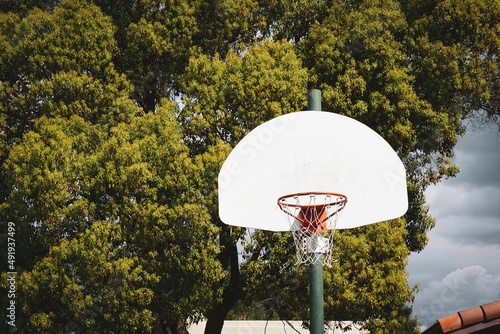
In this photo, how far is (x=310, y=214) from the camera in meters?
8.95

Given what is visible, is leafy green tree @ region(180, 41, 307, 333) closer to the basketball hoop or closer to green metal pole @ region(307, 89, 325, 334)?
the basketball hoop

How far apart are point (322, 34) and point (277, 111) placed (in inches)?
117

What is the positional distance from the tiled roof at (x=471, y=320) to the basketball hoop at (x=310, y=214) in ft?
6.07

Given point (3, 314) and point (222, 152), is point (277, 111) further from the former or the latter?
point (3, 314)

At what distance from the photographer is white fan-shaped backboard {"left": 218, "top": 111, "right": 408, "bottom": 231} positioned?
918 centimetres

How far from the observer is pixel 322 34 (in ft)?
57.3

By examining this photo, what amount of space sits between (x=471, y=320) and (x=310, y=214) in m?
2.41

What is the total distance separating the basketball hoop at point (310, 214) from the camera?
880cm

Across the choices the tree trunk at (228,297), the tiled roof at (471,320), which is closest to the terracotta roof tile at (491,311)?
the tiled roof at (471,320)

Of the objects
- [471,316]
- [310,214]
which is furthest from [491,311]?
[310,214]

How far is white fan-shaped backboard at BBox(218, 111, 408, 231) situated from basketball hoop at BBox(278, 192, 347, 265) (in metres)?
0.16

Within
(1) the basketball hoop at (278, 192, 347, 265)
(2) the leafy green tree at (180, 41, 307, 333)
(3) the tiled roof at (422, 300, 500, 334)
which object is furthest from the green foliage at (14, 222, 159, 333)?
(3) the tiled roof at (422, 300, 500, 334)

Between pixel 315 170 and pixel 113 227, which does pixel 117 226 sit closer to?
pixel 113 227

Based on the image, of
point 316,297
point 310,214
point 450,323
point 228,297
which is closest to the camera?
point 450,323
